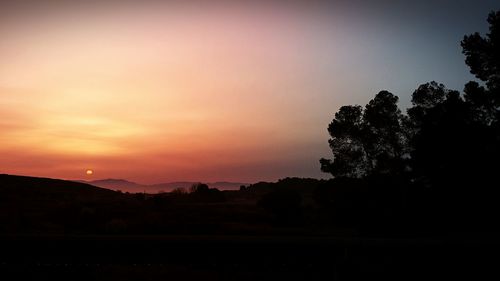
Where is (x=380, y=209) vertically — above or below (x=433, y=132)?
below

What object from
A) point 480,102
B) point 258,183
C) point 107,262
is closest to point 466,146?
point 480,102

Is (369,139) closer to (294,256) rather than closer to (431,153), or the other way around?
(431,153)

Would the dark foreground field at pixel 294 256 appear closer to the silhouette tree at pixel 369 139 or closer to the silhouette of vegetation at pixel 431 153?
the silhouette of vegetation at pixel 431 153

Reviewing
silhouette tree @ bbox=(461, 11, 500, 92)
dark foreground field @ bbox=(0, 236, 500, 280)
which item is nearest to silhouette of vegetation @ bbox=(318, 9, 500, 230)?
silhouette tree @ bbox=(461, 11, 500, 92)

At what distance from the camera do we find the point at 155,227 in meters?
28.8

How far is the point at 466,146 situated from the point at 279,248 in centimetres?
2118

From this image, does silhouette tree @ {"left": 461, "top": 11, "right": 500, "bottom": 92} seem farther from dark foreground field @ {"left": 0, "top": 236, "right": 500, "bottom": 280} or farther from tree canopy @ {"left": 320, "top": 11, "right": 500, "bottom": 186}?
dark foreground field @ {"left": 0, "top": 236, "right": 500, "bottom": 280}

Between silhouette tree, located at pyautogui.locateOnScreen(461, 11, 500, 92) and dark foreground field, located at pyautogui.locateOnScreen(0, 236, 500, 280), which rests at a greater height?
silhouette tree, located at pyautogui.locateOnScreen(461, 11, 500, 92)

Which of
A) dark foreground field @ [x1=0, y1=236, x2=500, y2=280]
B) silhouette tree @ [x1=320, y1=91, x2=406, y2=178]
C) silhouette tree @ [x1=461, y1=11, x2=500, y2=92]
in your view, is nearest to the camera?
dark foreground field @ [x1=0, y1=236, x2=500, y2=280]

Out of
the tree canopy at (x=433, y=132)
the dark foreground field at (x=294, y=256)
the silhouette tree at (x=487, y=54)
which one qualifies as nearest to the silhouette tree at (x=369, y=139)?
the tree canopy at (x=433, y=132)

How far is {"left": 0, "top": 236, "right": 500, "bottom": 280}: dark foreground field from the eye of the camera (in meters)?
7.94

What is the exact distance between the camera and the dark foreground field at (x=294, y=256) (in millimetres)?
7941

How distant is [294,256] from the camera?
8.05 meters

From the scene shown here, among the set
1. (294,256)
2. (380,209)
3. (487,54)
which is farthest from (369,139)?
(294,256)
